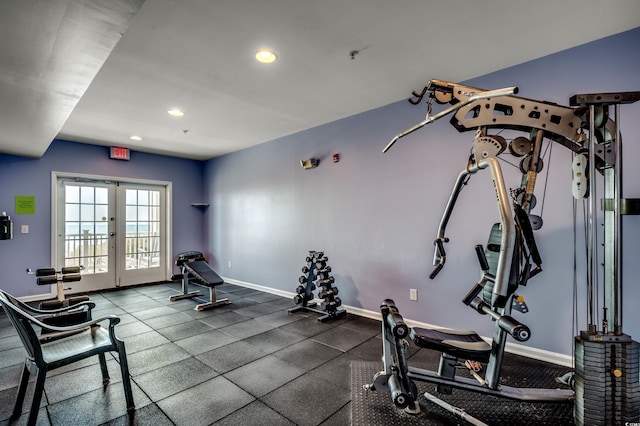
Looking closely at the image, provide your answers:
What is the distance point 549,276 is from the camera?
2588mm

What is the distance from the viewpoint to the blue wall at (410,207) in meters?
2.43

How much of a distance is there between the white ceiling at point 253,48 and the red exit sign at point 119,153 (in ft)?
5.52

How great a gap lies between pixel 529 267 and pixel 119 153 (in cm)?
625

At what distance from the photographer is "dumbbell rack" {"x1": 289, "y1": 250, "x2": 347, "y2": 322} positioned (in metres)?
3.80

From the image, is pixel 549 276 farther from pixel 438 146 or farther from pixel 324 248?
pixel 324 248

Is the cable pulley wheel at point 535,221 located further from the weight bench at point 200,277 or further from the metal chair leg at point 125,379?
the weight bench at point 200,277

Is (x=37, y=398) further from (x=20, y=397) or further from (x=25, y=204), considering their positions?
(x=25, y=204)

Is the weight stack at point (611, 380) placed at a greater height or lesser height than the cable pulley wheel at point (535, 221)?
lesser

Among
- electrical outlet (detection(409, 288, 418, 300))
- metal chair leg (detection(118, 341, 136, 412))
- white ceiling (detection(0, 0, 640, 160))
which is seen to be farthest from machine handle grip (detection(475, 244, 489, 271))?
metal chair leg (detection(118, 341, 136, 412))

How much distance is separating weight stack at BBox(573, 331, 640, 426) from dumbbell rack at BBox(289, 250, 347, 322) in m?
2.52

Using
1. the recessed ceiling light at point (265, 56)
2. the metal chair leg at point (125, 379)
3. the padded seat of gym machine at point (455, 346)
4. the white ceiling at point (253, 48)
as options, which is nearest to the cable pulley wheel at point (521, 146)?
the white ceiling at point (253, 48)

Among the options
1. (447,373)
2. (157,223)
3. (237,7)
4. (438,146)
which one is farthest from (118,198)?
(447,373)

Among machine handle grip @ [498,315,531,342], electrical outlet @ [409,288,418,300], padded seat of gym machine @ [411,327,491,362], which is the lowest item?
electrical outlet @ [409,288,418,300]

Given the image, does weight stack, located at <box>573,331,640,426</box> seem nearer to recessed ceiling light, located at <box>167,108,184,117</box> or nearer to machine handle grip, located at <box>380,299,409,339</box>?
machine handle grip, located at <box>380,299,409,339</box>
